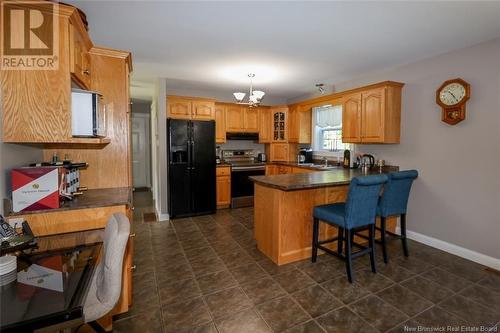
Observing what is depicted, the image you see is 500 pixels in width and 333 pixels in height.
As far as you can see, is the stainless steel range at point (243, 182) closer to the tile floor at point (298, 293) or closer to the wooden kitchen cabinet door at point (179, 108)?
the wooden kitchen cabinet door at point (179, 108)

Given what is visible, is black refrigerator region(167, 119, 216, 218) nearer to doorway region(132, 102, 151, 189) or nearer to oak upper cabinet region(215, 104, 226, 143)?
oak upper cabinet region(215, 104, 226, 143)

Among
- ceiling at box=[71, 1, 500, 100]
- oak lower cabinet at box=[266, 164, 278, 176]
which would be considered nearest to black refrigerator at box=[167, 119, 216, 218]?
ceiling at box=[71, 1, 500, 100]

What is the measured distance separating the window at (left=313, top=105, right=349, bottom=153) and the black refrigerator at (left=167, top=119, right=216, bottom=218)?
7.51 feet

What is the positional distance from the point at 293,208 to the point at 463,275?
183 cm

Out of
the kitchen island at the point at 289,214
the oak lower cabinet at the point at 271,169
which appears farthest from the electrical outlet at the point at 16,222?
the oak lower cabinet at the point at 271,169

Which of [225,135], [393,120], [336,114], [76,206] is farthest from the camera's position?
[225,135]

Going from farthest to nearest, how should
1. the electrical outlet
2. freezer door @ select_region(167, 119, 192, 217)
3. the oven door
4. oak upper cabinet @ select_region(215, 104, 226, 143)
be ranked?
oak upper cabinet @ select_region(215, 104, 226, 143) → the oven door → freezer door @ select_region(167, 119, 192, 217) → the electrical outlet

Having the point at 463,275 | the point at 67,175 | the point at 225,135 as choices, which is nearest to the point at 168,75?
the point at 225,135

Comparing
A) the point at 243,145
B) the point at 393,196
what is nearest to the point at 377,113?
the point at 393,196

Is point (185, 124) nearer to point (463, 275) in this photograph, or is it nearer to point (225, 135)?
point (225, 135)

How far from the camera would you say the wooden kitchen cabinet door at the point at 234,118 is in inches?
215

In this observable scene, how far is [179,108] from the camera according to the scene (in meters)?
4.71

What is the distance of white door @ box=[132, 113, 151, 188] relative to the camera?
7469mm

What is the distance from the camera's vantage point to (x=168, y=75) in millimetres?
4238
